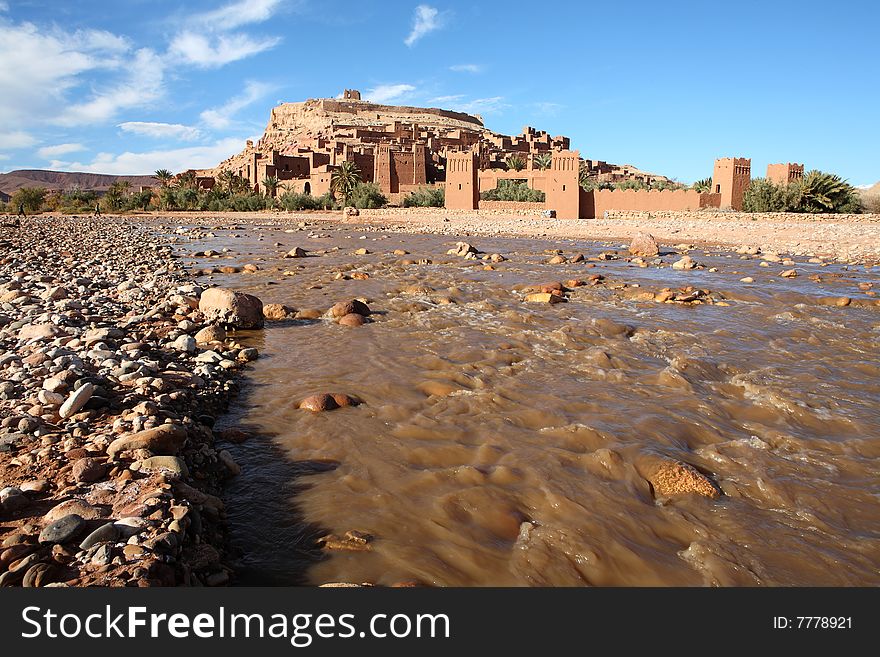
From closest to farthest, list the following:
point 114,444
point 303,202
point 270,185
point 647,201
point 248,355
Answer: point 114,444 → point 248,355 → point 647,201 → point 303,202 → point 270,185

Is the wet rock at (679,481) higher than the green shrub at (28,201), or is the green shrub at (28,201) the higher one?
the green shrub at (28,201)

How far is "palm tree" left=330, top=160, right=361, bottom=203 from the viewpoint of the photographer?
1639 inches

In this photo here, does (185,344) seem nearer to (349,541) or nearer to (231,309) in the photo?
(231,309)

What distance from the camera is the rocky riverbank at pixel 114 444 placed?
214 centimetres

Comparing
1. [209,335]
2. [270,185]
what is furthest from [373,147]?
[209,335]

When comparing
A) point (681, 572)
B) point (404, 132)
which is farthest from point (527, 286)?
point (404, 132)

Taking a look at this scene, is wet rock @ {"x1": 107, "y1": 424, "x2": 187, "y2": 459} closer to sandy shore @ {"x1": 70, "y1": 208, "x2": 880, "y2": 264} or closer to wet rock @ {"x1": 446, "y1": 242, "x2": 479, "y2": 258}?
wet rock @ {"x1": 446, "y1": 242, "x2": 479, "y2": 258}

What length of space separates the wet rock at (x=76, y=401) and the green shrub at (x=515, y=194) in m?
31.0

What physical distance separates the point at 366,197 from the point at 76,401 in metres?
35.8

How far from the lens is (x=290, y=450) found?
3596mm

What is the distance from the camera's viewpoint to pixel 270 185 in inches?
1836

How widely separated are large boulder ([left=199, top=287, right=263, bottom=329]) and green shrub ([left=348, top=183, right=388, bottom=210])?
103 feet

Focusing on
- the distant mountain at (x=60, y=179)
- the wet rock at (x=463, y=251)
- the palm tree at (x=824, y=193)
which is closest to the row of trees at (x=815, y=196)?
the palm tree at (x=824, y=193)

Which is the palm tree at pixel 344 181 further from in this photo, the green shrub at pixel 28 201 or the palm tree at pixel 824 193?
the palm tree at pixel 824 193
